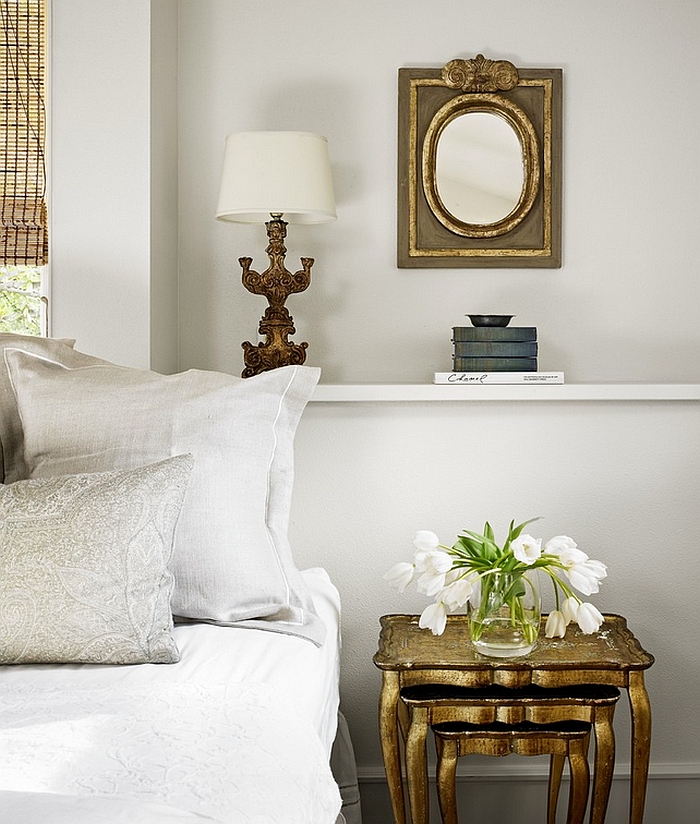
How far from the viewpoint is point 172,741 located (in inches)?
45.7

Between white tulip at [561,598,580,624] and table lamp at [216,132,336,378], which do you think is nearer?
white tulip at [561,598,580,624]

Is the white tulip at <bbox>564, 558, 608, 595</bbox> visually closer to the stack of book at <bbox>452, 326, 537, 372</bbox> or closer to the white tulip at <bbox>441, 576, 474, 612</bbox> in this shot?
the white tulip at <bbox>441, 576, 474, 612</bbox>

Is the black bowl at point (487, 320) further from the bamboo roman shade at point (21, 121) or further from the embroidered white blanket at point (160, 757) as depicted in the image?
the embroidered white blanket at point (160, 757)

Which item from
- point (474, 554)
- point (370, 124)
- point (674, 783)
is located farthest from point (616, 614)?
point (370, 124)

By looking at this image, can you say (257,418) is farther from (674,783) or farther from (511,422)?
(674,783)

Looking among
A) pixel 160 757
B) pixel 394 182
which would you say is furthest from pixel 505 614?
pixel 394 182

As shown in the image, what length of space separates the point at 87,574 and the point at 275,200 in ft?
3.83

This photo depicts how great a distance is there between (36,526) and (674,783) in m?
1.79

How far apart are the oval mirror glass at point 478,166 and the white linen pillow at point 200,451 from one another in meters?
1.10

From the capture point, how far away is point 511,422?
2.40m

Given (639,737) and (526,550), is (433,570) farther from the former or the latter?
(639,737)

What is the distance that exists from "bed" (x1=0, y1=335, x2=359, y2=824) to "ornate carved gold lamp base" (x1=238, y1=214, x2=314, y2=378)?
0.57m

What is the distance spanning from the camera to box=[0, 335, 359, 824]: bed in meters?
1.08

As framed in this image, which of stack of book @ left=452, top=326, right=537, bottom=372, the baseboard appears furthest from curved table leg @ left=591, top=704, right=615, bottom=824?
stack of book @ left=452, top=326, right=537, bottom=372
